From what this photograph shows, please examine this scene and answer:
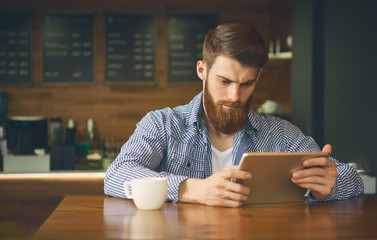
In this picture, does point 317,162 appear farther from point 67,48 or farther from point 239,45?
point 67,48

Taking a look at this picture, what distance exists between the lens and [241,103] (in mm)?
1798

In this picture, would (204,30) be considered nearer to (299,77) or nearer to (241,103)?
(299,77)

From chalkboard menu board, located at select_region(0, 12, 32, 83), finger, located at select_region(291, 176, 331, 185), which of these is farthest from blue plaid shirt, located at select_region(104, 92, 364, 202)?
chalkboard menu board, located at select_region(0, 12, 32, 83)

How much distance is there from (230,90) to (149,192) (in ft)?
1.84

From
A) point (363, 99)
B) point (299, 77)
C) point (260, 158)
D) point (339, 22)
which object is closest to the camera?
point (260, 158)

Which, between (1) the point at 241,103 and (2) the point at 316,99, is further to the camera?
(2) the point at 316,99

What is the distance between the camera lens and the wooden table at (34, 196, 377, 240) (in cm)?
111

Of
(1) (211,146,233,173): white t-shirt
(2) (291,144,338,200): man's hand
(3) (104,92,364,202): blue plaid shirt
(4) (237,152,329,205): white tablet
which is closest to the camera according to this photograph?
(4) (237,152,329,205): white tablet

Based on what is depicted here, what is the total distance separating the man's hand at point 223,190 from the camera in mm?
1414

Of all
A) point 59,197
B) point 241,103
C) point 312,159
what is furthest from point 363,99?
point 59,197

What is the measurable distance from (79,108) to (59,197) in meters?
1.60

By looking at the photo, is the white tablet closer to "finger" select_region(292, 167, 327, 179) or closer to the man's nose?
"finger" select_region(292, 167, 327, 179)

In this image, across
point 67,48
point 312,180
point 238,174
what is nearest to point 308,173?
point 312,180

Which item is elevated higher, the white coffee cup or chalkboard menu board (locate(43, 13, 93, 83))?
chalkboard menu board (locate(43, 13, 93, 83))
